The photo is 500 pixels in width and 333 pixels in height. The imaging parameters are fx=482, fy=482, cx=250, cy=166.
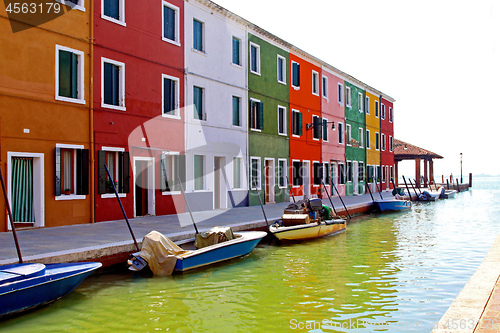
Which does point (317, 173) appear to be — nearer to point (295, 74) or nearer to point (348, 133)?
point (295, 74)

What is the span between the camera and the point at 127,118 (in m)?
15.0

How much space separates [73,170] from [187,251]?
213 inches

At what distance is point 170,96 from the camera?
1689 cm

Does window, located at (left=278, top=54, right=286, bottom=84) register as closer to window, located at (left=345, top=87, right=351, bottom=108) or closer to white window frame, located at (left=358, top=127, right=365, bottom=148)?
window, located at (left=345, top=87, right=351, bottom=108)

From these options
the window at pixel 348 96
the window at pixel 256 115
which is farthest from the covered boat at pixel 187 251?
the window at pixel 348 96

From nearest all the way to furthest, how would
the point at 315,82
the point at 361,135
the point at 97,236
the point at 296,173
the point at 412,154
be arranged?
1. the point at 97,236
2. the point at 296,173
3. the point at 315,82
4. the point at 361,135
5. the point at 412,154

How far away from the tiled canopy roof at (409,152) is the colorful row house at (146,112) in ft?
69.8

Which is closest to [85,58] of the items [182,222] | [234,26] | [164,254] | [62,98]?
[62,98]

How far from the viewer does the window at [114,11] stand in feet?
47.2

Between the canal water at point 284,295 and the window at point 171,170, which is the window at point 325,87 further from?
the canal water at point 284,295

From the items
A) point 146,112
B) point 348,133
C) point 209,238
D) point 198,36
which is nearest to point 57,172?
point 146,112

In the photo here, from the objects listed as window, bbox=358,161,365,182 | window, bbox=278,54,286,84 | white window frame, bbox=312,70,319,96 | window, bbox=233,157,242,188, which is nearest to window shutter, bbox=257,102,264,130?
window, bbox=233,157,242,188

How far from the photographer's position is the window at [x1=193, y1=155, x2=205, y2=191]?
1803cm

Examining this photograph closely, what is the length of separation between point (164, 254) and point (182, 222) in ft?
16.6
